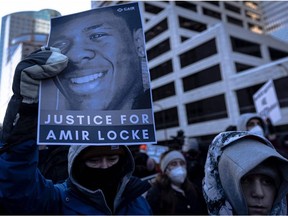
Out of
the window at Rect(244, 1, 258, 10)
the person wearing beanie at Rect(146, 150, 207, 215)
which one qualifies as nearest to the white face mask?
the person wearing beanie at Rect(146, 150, 207, 215)

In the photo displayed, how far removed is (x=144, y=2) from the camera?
35.6 metres

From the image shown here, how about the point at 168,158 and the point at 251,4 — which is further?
the point at 251,4

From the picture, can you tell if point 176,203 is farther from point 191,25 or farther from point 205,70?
point 191,25

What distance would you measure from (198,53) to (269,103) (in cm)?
2157

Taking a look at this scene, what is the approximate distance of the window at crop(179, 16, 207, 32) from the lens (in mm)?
31172

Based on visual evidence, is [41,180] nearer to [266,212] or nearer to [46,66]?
[46,66]

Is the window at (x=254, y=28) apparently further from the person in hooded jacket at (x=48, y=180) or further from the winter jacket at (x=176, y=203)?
the person in hooded jacket at (x=48, y=180)

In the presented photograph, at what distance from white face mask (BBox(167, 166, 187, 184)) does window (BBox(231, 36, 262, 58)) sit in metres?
23.9

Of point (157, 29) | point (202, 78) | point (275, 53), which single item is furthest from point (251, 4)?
point (202, 78)

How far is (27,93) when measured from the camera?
1120mm

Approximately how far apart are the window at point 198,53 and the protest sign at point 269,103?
1964 centimetres

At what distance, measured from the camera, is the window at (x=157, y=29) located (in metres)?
31.2

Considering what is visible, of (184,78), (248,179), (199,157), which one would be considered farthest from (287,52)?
(248,179)

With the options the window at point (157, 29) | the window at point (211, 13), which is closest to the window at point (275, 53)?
the window at point (211, 13)
